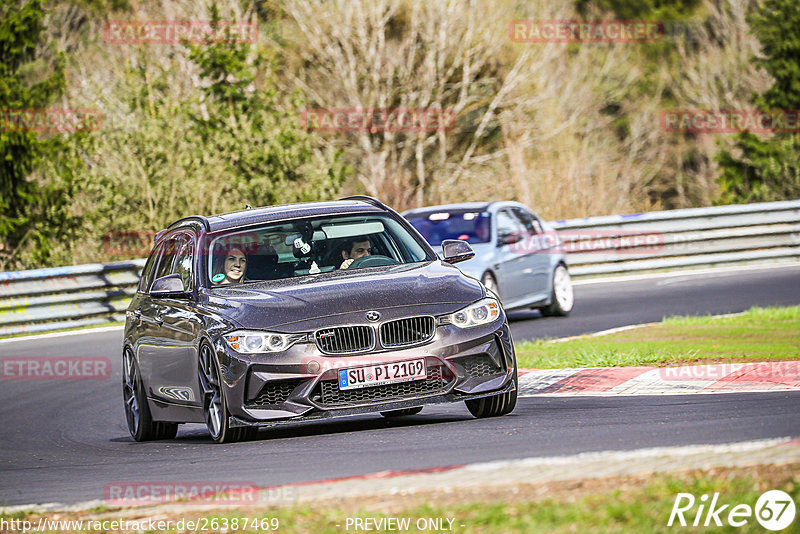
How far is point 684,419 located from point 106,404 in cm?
737

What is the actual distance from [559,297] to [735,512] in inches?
579

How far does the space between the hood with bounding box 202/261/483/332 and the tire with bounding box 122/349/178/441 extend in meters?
1.56

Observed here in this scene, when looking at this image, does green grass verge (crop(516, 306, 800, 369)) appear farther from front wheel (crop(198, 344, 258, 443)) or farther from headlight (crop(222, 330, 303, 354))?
headlight (crop(222, 330, 303, 354))

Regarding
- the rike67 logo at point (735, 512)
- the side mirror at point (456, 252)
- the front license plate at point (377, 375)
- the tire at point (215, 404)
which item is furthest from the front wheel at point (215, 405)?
the rike67 logo at point (735, 512)

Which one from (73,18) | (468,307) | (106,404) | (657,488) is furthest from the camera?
(73,18)

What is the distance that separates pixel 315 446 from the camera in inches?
338

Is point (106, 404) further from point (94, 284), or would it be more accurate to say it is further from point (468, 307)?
point (94, 284)

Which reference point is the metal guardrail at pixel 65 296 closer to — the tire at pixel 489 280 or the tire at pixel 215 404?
the tire at pixel 489 280

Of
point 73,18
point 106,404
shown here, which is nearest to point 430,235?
point 106,404

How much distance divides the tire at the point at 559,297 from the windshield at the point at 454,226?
1.44 meters

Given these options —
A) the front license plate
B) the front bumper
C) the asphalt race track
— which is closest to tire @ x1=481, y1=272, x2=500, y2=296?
the asphalt race track

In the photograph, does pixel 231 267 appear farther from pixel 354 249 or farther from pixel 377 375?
pixel 377 375

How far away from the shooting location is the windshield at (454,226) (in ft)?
61.8

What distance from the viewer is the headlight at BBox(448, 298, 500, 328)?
903 cm
